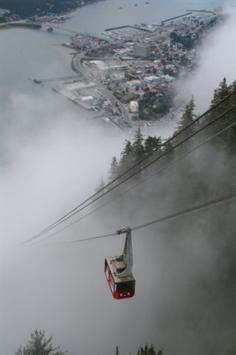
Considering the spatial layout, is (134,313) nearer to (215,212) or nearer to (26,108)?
(215,212)

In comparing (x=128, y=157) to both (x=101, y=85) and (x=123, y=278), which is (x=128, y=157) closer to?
(x=123, y=278)

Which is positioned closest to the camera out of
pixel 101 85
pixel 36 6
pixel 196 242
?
pixel 196 242

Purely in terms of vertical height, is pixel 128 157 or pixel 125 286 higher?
pixel 128 157

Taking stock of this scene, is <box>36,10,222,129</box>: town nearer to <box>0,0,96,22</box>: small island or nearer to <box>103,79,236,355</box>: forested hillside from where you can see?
<box>0,0,96,22</box>: small island

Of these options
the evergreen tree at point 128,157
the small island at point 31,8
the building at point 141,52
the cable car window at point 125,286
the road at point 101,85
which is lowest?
the cable car window at point 125,286

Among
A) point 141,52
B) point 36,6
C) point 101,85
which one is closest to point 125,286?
point 101,85

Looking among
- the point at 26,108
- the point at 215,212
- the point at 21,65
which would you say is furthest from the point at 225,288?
the point at 21,65

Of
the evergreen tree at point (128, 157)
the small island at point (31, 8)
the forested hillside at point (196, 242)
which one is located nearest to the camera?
the forested hillside at point (196, 242)

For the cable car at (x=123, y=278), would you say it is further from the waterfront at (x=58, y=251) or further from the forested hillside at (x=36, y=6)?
the forested hillside at (x=36, y=6)

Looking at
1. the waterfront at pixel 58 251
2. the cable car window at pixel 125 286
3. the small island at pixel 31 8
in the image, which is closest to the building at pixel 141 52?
the waterfront at pixel 58 251

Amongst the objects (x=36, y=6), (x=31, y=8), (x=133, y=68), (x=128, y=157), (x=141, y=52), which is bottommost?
(x=128, y=157)

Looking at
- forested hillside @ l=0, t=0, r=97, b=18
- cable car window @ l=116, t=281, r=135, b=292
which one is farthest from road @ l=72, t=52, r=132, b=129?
cable car window @ l=116, t=281, r=135, b=292
